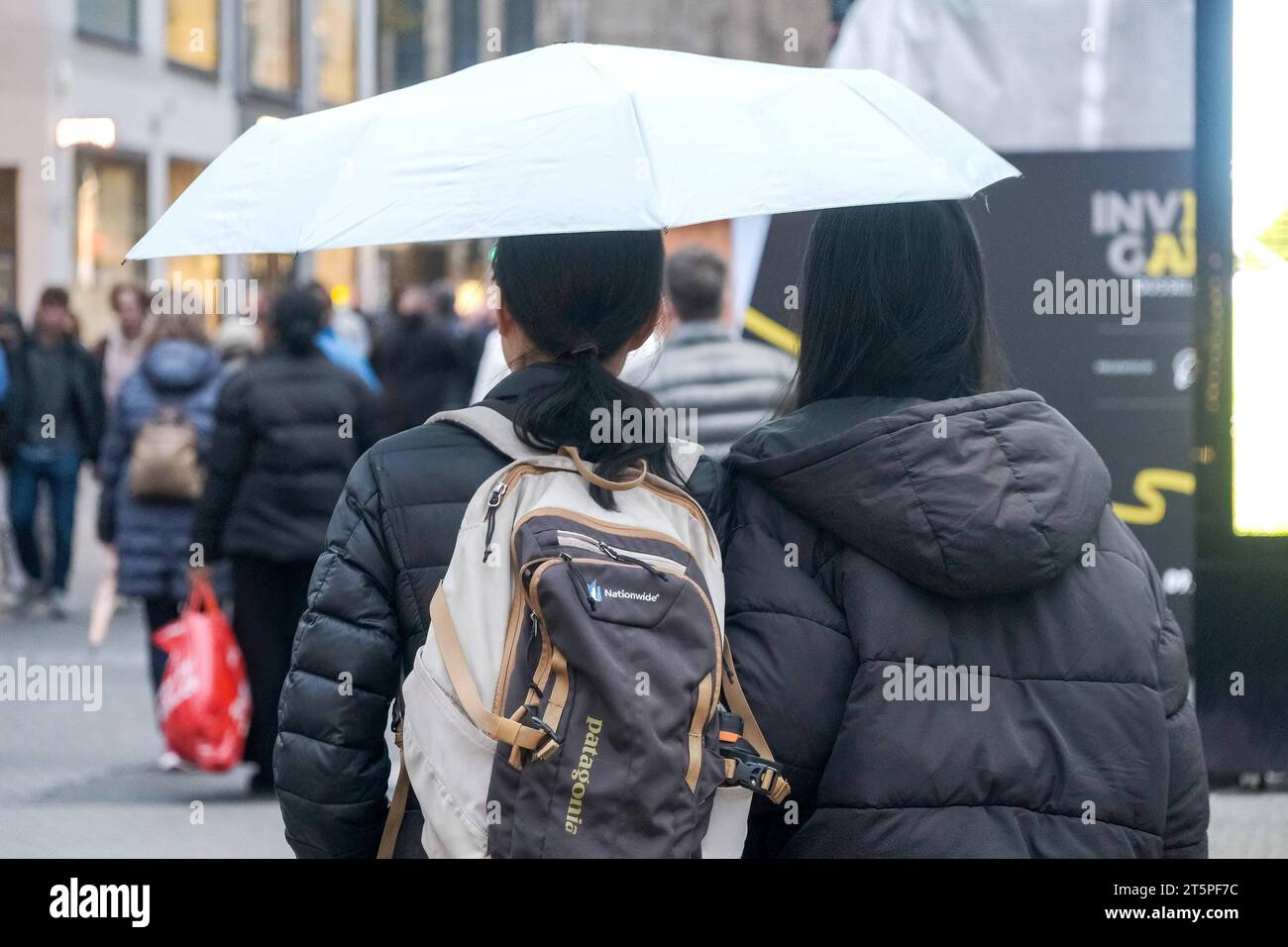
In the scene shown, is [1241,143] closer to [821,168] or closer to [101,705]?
[821,168]

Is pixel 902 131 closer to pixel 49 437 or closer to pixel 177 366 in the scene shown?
pixel 177 366

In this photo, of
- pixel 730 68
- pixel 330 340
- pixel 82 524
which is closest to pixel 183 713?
pixel 330 340

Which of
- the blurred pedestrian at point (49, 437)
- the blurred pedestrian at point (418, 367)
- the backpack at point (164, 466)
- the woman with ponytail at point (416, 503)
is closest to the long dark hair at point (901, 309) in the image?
the woman with ponytail at point (416, 503)

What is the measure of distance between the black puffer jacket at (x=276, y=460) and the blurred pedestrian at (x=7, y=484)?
218 inches

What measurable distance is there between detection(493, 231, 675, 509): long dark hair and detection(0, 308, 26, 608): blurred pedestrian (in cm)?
1040

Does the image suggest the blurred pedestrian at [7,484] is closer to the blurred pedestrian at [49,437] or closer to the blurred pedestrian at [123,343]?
the blurred pedestrian at [49,437]

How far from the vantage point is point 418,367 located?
550 inches

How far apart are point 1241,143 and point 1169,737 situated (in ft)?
12.8

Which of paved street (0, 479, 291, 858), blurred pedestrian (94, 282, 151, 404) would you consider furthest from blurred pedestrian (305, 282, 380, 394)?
blurred pedestrian (94, 282, 151, 404)

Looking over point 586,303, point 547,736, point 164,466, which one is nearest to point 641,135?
point 586,303

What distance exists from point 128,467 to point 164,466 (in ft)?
0.97

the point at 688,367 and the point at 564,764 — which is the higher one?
the point at 688,367

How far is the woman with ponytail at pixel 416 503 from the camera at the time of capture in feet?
9.00

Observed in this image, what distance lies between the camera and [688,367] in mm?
6676
